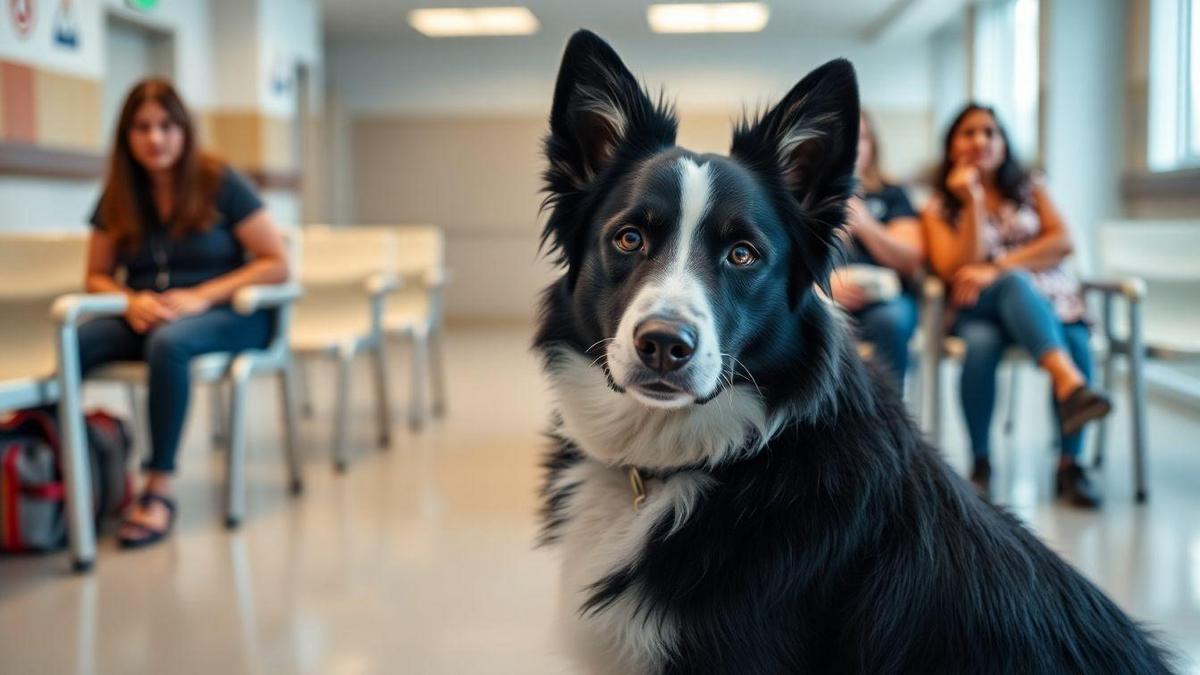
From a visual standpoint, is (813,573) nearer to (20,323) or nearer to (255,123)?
(20,323)

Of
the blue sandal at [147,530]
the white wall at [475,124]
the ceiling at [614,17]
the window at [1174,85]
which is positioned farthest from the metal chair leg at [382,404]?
the white wall at [475,124]

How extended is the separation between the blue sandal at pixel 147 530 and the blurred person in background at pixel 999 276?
8.68 feet

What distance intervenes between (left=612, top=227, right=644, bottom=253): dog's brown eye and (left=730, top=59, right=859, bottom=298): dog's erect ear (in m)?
0.21

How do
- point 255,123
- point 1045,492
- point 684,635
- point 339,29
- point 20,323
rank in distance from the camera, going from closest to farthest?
point 684,635 → point 20,323 → point 1045,492 → point 255,123 → point 339,29

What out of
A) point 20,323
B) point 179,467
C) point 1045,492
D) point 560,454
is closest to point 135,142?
point 20,323

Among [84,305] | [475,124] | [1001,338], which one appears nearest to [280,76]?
[475,124]

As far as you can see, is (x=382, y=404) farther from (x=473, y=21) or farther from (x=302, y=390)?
(x=473, y=21)

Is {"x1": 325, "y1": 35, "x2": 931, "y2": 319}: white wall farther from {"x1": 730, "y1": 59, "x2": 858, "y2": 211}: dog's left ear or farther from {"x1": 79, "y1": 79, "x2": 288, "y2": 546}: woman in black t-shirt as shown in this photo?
{"x1": 730, "y1": 59, "x2": 858, "y2": 211}: dog's left ear

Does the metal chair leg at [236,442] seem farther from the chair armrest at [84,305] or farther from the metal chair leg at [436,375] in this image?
the metal chair leg at [436,375]

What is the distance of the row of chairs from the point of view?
2.76 metres

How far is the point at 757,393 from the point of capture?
143cm

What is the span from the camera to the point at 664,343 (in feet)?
4.21

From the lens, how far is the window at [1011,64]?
Answer: 725 centimetres

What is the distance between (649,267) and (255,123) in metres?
6.71
